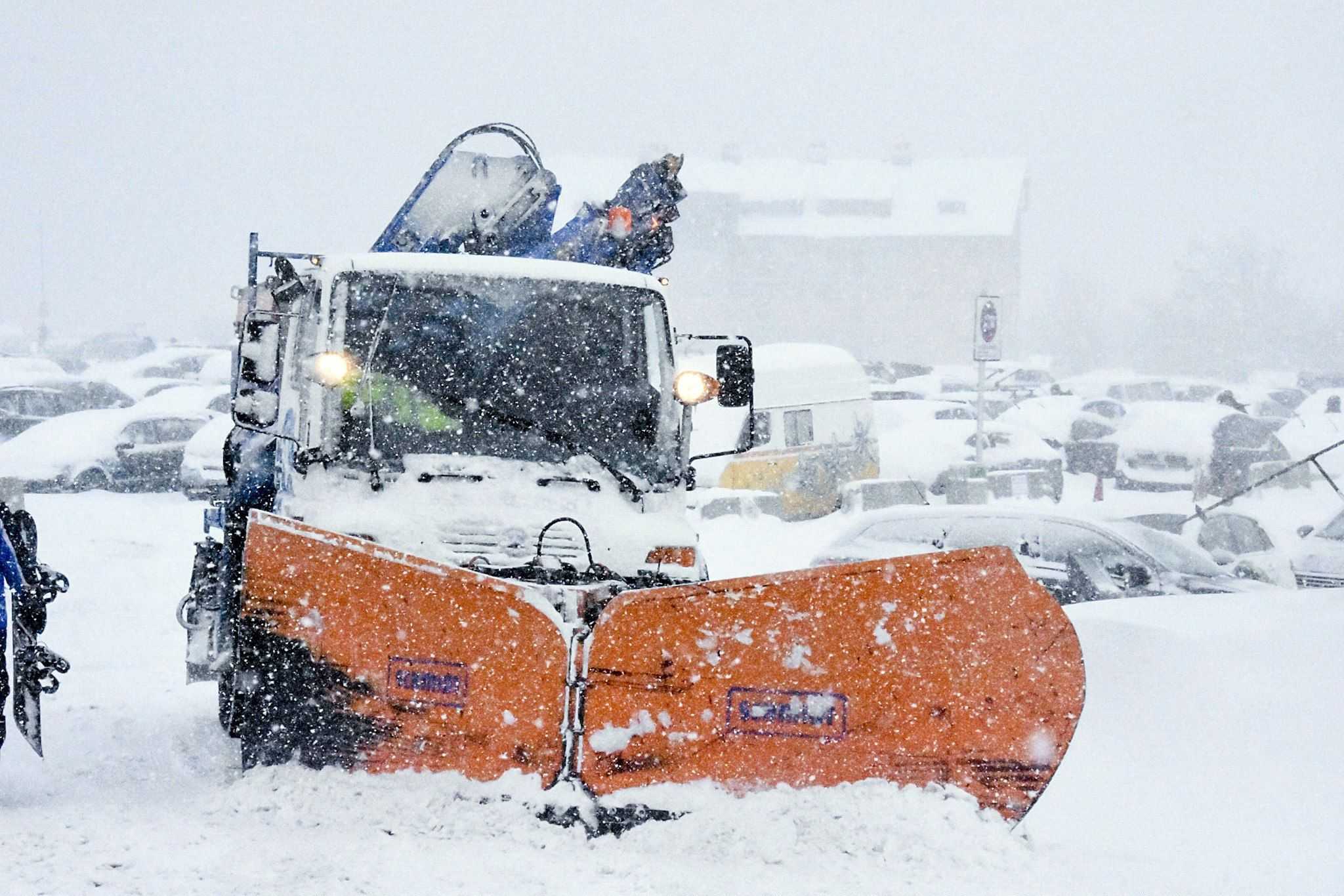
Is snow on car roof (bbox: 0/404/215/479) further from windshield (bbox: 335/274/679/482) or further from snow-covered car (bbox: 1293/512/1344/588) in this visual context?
snow-covered car (bbox: 1293/512/1344/588)

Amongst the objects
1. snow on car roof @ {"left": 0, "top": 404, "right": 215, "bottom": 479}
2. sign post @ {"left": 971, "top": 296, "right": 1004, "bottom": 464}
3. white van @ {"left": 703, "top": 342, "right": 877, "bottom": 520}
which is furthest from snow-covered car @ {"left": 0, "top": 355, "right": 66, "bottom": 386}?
sign post @ {"left": 971, "top": 296, "right": 1004, "bottom": 464}

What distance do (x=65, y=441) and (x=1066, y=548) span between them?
A: 14.2 m

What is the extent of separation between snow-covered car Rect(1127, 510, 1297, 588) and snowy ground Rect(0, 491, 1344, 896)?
495 cm

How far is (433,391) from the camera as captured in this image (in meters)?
6.04

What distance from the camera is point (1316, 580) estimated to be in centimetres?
1212

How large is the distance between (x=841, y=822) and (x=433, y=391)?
8.46 feet

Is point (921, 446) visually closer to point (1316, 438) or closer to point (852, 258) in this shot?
point (1316, 438)

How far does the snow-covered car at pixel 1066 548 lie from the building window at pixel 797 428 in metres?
6.87

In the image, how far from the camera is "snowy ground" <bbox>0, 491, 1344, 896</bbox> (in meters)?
4.70

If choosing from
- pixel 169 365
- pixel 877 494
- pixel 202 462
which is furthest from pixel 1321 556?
pixel 169 365

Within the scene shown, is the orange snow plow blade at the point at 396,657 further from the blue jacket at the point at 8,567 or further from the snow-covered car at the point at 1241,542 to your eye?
the snow-covered car at the point at 1241,542

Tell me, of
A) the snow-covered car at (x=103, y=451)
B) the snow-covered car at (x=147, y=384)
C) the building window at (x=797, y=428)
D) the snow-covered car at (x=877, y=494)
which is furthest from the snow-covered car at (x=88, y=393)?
the snow-covered car at (x=877, y=494)

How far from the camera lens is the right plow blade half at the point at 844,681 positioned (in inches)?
193

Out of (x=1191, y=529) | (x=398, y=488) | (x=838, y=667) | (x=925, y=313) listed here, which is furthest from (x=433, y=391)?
(x=925, y=313)
